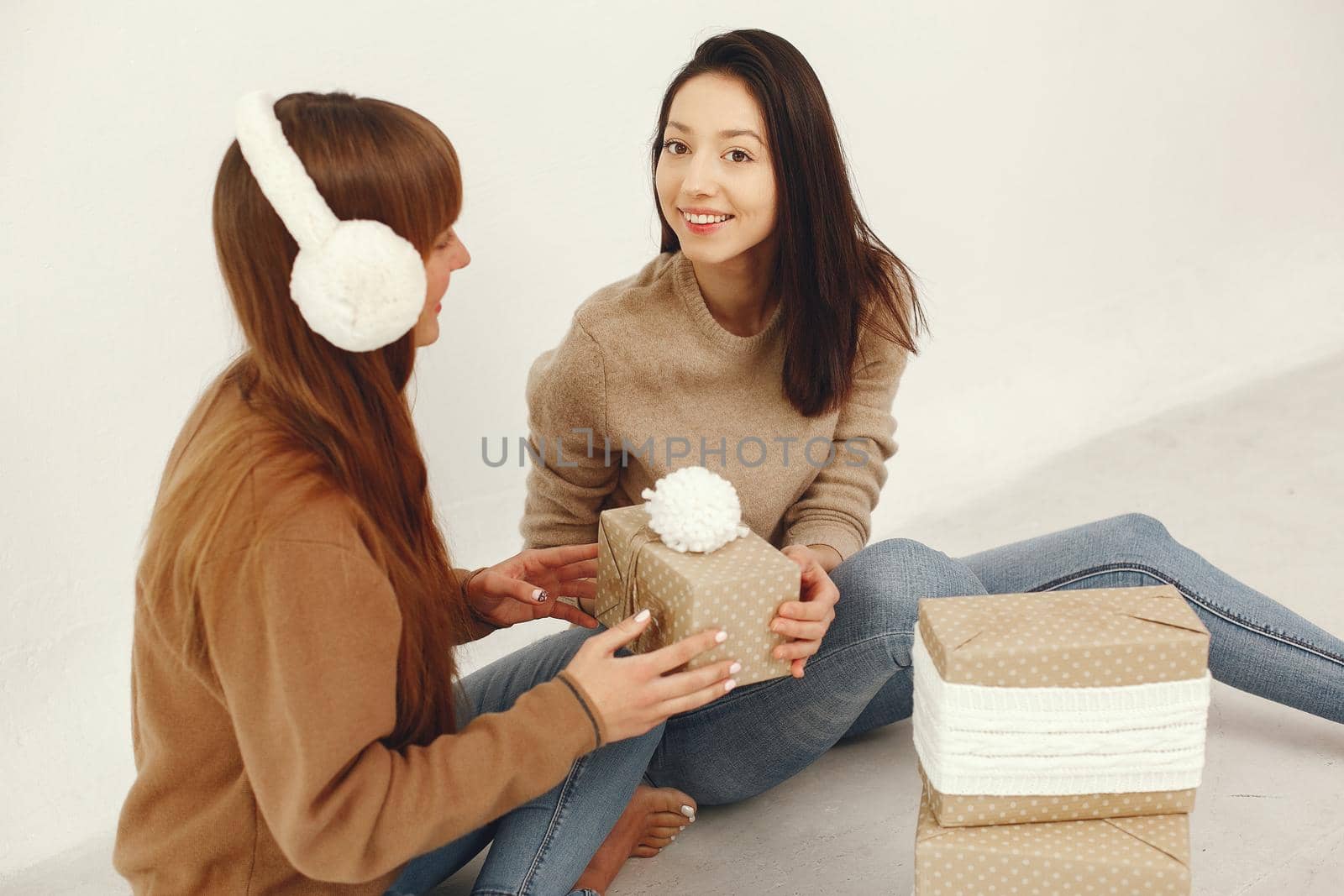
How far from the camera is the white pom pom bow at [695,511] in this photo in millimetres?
1318

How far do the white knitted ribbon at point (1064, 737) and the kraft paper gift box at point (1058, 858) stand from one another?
5 cm

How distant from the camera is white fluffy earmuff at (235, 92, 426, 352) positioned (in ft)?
3.44

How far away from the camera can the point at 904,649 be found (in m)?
1.49

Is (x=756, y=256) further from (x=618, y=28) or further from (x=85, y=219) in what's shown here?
(x=85, y=219)

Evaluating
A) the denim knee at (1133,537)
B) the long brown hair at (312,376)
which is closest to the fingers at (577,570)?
the long brown hair at (312,376)

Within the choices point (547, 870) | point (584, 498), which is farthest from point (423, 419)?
point (547, 870)

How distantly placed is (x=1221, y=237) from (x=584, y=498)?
2.40 m

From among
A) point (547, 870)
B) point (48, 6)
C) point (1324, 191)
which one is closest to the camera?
point (547, 870)

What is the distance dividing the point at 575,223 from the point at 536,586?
91cm

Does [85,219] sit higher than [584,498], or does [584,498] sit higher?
[85,219]

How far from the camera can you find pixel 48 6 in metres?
1.68

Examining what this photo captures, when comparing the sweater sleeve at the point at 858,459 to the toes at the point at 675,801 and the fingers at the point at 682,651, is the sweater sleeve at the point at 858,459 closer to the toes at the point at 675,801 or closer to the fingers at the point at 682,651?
the toes at the point at 675,801

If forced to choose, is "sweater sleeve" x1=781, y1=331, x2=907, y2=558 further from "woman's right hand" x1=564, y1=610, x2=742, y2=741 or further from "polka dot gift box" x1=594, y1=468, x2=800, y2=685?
"woman's right hand" x1=564, y1=610, x2=742, y2=741

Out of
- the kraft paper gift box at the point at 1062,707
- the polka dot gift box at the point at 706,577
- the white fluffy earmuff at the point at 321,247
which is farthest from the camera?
the polka dot gift box at the point at 706,577
